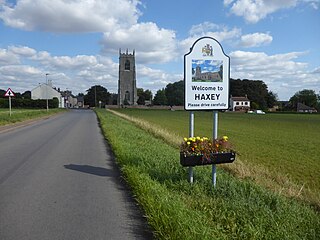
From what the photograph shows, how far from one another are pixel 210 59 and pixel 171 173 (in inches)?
106

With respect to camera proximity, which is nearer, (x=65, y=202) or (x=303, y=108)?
(x=65, y=202)

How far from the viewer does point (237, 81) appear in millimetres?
131625

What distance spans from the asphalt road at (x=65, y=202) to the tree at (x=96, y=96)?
13456cm

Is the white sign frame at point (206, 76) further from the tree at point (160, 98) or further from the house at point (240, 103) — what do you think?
the tree at point (160, 98)

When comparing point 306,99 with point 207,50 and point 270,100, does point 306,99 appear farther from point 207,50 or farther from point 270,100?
point 207,50

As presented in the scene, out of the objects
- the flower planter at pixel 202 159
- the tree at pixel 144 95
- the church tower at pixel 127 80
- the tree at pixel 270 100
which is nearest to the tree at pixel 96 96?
the tree at pixel 144 95

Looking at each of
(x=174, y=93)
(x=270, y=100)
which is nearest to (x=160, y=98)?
(x=174, y=93)

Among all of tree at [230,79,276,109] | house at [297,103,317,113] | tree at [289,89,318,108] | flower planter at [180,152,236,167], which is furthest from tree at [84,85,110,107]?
flower planter at [180,152,236,167]

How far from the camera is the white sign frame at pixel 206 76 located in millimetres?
5902

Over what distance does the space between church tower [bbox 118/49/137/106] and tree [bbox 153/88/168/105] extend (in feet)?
82.7

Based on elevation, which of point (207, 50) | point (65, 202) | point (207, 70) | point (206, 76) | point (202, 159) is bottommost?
point (65, 202)

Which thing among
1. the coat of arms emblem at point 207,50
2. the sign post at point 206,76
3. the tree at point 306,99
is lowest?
the sign post at point 206,76

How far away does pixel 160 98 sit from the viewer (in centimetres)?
14900

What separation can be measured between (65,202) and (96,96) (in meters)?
141
